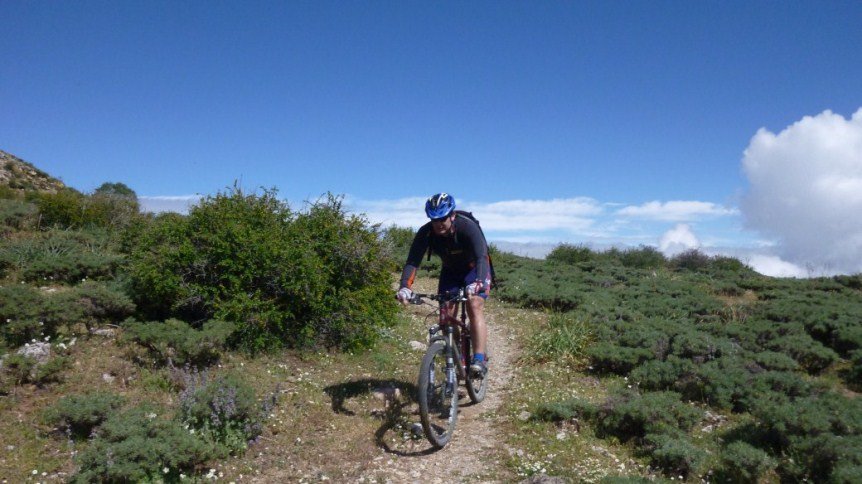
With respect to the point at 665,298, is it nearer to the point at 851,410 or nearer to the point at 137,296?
the point at 851,410

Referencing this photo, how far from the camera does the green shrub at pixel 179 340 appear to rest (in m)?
6.22

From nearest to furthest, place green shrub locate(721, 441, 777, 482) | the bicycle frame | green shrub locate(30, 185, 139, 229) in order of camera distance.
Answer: green shrub locate(721, 441, 777, 482)
the bicycle frame
green shrub locate(30, 185, 139, 229)

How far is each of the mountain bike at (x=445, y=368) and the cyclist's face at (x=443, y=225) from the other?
648 mm

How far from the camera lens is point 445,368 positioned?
557cm

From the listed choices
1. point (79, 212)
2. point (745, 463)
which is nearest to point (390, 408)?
point (745, 463)

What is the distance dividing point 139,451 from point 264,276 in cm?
318

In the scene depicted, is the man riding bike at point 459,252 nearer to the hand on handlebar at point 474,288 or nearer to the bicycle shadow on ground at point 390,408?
the hand on handlebar at point 474,288

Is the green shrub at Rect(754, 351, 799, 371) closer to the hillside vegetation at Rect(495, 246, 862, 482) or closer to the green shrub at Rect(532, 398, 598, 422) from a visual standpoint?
the hillside vegetation at Rect(495, 246, 862, 482)

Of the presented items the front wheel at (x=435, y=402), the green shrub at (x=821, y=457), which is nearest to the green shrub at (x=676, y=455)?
the green shrub at (x=821, y=457)

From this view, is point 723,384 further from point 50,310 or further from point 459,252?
point 50,310

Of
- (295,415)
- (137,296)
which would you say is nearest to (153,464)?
(295,415)

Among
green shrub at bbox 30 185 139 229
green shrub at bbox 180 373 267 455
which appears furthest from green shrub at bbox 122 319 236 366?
green shrub at bbox 30 185 139 229

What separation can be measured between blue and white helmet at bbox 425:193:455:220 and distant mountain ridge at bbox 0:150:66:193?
26.7 meters

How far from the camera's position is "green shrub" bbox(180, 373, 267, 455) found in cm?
505
